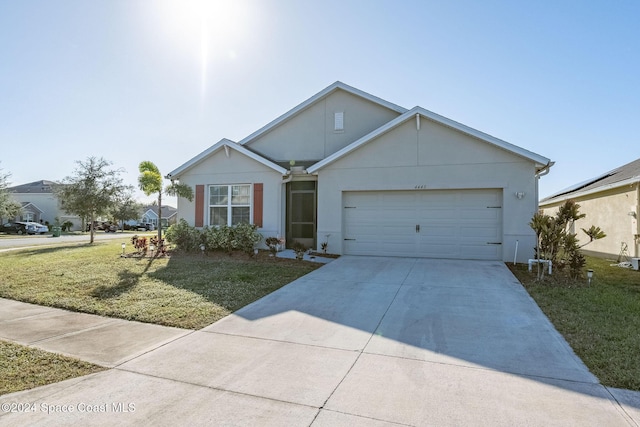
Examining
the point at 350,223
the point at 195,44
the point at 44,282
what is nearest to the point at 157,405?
the point at 44,282

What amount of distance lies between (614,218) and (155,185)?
58.7 ft

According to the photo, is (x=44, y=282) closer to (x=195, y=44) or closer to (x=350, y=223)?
(x=195, y=44)

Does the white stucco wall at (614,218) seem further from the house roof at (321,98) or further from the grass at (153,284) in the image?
the grass at (153,284)

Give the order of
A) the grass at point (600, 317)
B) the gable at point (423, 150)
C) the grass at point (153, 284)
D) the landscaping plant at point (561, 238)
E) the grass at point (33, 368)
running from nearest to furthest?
1. the grass at point (33, 368)
2. the grass at point (600, 317)
3. the grass at point (153, 284)
4. the landscaping plant at point (561, 238)
5. the gable at point (423, 150)

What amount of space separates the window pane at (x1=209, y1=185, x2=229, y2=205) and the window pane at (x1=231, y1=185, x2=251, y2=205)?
0.92 feet

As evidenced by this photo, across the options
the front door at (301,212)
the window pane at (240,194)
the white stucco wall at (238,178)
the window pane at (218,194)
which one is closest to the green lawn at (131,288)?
the white stucco wall at (238,178)

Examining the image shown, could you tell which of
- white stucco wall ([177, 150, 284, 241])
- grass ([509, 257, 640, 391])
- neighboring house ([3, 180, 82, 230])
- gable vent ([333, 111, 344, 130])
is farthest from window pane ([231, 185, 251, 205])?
neighboring house ([3, 180, 82, 230])

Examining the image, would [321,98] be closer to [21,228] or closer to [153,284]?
[153,284]

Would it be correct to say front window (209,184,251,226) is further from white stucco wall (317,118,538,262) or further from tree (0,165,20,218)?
tree (0,165,20,218)

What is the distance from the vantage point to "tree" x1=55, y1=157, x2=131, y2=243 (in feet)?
61.9

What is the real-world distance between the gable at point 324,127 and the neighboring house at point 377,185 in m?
0.04

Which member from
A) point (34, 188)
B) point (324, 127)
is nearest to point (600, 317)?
point (324, 127)

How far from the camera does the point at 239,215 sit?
43.0 ft

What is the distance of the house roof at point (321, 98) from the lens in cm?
1395
